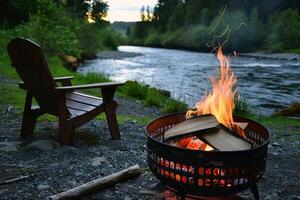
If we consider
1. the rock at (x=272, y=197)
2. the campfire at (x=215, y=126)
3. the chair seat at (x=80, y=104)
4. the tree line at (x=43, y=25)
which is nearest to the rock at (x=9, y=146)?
the chair seat at (x=80, y=104)

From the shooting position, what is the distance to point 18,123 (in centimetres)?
634

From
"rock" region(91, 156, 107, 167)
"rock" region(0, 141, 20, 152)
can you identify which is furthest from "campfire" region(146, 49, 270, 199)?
"rock" region(0, 141, 20, 152)

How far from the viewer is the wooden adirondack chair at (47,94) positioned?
15.6 feet

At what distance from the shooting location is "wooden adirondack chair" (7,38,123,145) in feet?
15.6

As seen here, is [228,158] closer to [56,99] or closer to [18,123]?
[56,99]

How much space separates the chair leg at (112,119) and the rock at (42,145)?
78cm

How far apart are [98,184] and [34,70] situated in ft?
5.96

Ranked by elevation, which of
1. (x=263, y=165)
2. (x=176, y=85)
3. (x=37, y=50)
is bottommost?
(x=176, y=85)

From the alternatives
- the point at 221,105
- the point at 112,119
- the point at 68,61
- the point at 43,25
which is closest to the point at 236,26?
the point at 68,61

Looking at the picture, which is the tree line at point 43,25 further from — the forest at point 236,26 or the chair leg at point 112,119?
the forest at point 236,26

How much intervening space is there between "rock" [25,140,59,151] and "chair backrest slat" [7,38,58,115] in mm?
384

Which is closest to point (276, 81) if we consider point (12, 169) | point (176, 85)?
point (176, 85)

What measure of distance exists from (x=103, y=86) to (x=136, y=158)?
1041mm

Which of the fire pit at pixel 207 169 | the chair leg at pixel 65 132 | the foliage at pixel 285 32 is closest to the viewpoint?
the fire pit at pixel 207 169
